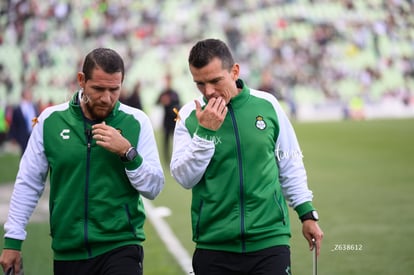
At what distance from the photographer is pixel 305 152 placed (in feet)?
81.7

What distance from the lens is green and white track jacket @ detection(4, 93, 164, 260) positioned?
4668mm

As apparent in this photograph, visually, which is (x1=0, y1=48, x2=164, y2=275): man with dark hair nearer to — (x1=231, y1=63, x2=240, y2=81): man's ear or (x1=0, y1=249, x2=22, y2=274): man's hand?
(x1=0, y1=249, x2=22, y2=274): man's hand

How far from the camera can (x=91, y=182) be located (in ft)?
15.3

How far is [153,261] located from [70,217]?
4717 mm

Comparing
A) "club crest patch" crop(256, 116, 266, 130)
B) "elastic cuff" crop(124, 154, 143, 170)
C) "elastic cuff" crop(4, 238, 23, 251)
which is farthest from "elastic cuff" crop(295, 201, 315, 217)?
"elastic cuff" crop(4, 238, 23, 251)

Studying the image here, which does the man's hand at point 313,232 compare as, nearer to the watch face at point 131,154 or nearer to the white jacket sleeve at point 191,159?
the white jacket sleeve at point 191,159

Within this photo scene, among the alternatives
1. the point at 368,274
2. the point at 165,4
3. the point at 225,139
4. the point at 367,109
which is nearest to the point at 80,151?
the point at 225,139

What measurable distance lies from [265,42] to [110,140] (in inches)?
1792

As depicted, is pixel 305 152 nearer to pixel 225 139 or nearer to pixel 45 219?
pixel 45 219

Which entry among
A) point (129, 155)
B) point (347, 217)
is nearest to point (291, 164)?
point (129, 155)

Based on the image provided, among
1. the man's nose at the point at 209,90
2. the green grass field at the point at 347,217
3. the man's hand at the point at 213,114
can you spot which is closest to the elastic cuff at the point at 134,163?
the man's hand at the point at 213,114

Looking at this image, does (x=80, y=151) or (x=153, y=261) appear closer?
(x=80, y=151)

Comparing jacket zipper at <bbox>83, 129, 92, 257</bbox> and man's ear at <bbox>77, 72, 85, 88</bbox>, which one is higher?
man's ear at <bbox>77, 72, 85, 88</bbox>

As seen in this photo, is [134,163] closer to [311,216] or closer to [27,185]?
[27,185]
